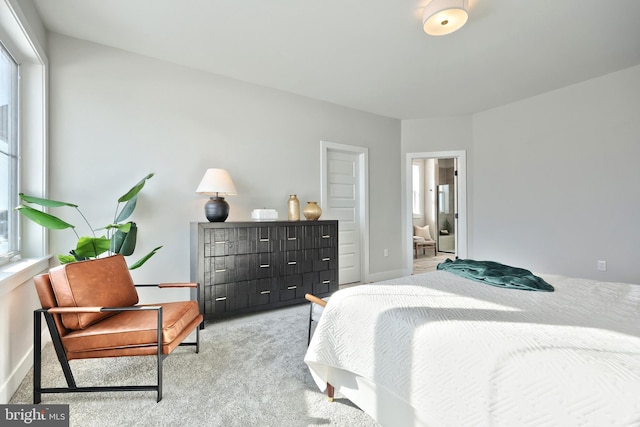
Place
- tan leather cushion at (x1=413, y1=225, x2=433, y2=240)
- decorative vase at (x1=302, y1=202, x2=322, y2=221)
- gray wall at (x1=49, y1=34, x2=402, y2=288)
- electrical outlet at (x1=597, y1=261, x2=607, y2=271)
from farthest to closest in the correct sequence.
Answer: tan leather cushion at (x1=413, y1=225, x2=433, y2=240) → decorative vase at (x1=302, y1=202, x2=322, y2=221) → electrical outlet at (x1=597, y1=261, x2=607, y2=271) → gray wall at (x1=49, y1=34, x2=402, y2=288)

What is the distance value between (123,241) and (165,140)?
1134 millimetres

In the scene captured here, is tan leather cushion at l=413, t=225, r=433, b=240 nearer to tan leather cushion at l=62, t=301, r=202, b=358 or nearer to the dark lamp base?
the dark lamp base

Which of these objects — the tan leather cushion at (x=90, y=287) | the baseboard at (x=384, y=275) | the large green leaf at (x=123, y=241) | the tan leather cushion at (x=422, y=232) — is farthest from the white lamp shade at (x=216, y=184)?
the tan leather cushion at (x=422, y=232)

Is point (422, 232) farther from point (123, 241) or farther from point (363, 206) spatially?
point (123, 241)

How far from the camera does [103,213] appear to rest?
108 inches

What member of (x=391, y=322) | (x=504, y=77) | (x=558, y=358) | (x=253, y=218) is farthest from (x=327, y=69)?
(x=558, y=358)

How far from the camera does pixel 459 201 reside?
478 centimetres

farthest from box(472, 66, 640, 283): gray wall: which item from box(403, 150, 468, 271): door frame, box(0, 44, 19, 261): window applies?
box(0, 44, 19, 261): window

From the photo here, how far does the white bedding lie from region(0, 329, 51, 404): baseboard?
1677mm

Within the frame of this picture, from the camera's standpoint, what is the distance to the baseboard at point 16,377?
1577mm

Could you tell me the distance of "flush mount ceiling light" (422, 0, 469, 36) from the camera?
6.72ft

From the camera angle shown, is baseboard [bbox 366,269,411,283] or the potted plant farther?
baseboard [bbox 366,269,411,283]

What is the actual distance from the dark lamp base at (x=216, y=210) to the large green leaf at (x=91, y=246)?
2.87 feet

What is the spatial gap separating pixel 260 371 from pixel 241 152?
7.86ft
